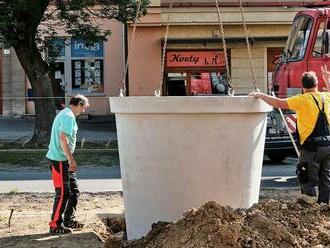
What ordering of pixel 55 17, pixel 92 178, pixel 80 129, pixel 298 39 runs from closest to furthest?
pixel 92 178
pixel 298 39
pixel 55 17
pixel 80 129

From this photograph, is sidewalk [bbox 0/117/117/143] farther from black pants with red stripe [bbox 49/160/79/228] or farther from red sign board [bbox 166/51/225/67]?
black pants with red stripe [bbox 49/160/79/228]

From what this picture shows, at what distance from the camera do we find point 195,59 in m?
25.8

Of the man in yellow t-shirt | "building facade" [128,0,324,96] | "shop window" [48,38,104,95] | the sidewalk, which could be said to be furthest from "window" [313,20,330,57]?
"shop window" [48,38,104,95]

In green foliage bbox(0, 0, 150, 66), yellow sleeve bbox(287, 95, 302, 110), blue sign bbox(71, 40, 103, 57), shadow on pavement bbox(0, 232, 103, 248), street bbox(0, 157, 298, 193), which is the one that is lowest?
street bbox(0, 157, 298, 193)

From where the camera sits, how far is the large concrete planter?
5.64 m

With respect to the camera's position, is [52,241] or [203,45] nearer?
[52,241]

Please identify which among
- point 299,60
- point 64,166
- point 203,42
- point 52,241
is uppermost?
point 203,42

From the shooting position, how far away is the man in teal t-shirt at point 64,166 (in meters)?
7.33

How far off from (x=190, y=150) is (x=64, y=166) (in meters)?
2.29

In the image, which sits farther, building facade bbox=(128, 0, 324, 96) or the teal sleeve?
building facade bbox=(128, 0, 324, 96)

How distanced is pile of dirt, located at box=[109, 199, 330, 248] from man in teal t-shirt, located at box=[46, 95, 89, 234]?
1982 mm

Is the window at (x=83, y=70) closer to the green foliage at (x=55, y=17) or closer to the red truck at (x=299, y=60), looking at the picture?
the green foliage at (x=55, y=17)

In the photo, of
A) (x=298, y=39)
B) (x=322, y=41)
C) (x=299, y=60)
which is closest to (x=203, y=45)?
(x=298, y=39)

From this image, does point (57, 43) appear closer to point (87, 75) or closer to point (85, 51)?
point (85, 51)
